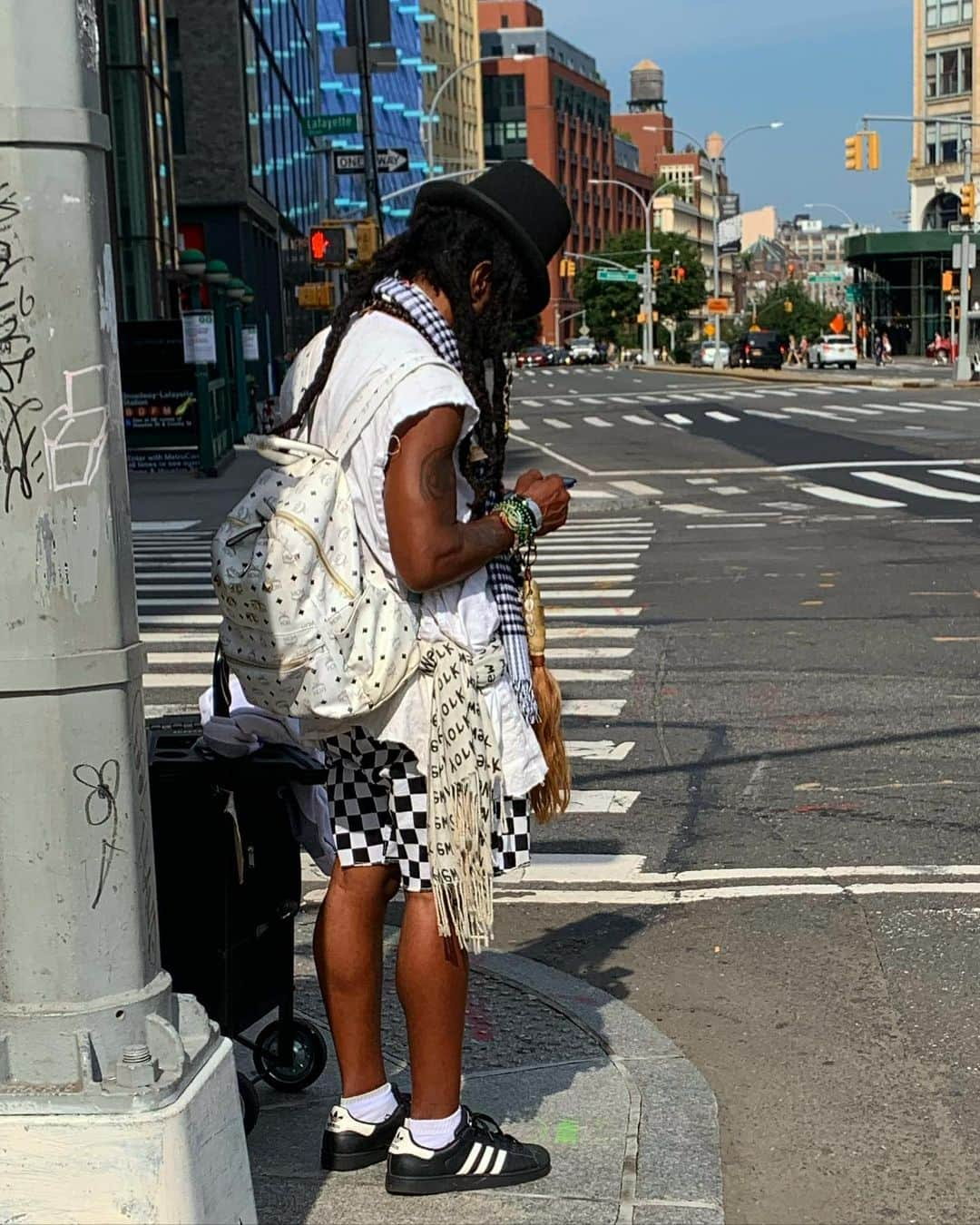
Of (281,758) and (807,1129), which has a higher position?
(281,758)

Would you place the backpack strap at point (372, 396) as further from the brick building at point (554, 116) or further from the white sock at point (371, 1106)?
the brick building at point (554, 116)

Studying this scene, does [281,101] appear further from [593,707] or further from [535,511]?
[535,511]

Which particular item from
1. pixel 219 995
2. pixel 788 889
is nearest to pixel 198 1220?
pixel 219 995

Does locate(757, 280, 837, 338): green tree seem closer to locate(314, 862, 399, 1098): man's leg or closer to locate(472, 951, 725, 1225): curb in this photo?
locate(472, 951, 725, 1225): curb

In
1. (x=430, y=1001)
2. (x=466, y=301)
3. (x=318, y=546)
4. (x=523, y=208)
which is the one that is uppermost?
(x=523, y=208)

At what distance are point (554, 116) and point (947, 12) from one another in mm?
64451

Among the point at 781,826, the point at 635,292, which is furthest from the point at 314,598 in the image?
the point at 635,292

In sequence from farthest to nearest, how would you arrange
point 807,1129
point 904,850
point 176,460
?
point 176,460 < point 904,850 < point 807,1129

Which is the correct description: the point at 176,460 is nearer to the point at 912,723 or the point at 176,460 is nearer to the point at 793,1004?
the point at 912,723

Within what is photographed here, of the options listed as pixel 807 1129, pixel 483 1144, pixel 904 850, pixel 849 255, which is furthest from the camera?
pixel 849 255

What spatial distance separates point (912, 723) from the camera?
8.19m

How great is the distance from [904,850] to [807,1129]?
2.36 meters

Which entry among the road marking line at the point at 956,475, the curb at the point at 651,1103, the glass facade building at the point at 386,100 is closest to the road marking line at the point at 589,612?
the curb at the point at 651,1103

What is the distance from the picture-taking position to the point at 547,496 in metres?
3.49
